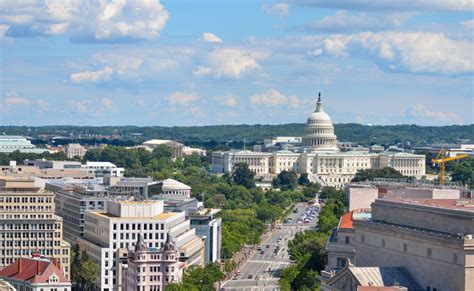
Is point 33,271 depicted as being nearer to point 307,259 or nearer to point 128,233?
point 128,233

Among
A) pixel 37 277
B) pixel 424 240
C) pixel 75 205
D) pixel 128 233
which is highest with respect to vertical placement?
pixel 424 240

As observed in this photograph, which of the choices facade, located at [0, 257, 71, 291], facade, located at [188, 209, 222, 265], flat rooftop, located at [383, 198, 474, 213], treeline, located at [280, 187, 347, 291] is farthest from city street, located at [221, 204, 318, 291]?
flat rooftop, located at [383, 198, 474, 213]

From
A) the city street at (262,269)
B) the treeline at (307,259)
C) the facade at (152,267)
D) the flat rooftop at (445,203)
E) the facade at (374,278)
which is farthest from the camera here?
the city street at (262,269)

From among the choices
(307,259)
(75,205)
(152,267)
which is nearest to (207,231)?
(75,205)

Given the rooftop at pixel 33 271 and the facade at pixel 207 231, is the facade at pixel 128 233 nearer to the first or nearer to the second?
the rooftop at pixel 33 271

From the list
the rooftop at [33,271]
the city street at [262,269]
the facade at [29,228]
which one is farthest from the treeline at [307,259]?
the facade at [29,228]
